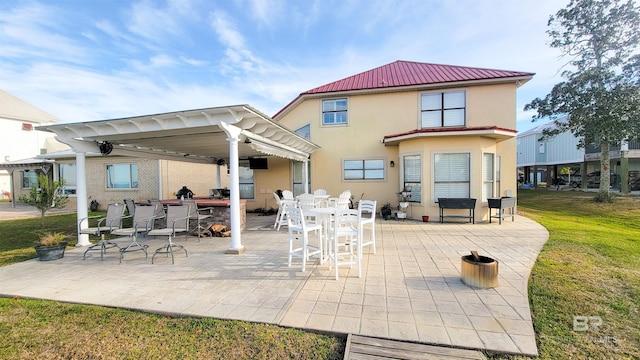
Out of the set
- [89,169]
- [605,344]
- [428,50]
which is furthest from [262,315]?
[89,169]

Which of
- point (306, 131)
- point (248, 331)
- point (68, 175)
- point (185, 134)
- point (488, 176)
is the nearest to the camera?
point (248, 331)

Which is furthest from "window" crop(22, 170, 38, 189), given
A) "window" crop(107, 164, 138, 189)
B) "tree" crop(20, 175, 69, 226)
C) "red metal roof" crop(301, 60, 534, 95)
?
"red metal roof" crop(301, 60, 534, 95)

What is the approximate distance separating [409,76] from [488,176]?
5450 mm

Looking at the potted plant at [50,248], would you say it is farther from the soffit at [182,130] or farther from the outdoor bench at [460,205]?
the outdoor bench at [460,205]

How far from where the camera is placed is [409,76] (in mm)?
11875

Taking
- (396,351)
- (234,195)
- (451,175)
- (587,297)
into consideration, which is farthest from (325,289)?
(451,175)

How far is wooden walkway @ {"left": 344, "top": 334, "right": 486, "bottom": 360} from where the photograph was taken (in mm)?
2363

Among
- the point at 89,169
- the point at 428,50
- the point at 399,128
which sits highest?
the point at 428,50

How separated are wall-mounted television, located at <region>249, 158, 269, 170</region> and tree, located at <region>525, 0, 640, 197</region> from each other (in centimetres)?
1691

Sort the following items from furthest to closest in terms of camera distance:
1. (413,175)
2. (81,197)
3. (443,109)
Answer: (443,109)
(413,175)
(81,197)

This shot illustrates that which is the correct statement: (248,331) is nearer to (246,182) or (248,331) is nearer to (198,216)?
(198,216)

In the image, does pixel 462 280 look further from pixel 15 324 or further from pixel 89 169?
pixel 89 169

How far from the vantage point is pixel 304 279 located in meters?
4.20

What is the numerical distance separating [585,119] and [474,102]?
347 inches
